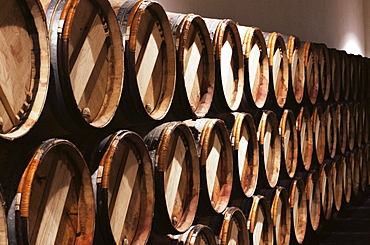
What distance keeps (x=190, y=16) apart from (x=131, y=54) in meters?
0.68

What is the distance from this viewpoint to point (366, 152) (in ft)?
24.4

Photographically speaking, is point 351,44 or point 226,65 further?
point 351,44

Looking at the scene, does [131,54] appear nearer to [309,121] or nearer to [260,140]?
[260,140]

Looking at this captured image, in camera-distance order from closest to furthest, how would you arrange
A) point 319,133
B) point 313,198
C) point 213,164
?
point 213,164
point 313,198
point 319,133

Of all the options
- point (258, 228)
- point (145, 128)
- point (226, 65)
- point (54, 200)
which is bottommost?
point (258, 228)

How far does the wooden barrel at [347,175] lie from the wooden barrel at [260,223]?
266 cm

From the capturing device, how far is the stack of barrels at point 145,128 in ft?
5.37

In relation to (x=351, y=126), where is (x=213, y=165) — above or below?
below

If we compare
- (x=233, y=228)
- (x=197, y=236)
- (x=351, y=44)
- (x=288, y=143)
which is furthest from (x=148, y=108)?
(x=351, y=44)

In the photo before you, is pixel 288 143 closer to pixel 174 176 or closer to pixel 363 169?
pixel 174 176

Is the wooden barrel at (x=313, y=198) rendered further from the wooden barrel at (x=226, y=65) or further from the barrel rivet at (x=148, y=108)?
the barrel rivet at (x=148, y=108)

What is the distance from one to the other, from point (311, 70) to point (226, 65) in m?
2.00

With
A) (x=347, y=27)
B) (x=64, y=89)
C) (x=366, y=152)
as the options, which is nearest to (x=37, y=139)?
(x=64, y=89)

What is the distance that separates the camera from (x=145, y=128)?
2.53 metres
